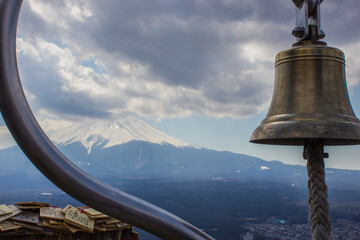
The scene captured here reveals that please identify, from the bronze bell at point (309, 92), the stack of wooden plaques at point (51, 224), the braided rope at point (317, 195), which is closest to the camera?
the braided rope at point (317, 195)

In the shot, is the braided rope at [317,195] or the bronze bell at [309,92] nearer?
the braided rope at [317,195]

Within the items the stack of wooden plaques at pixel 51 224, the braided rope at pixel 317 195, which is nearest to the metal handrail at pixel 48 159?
the braided rope at pixel 317 195

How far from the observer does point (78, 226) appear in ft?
13.5

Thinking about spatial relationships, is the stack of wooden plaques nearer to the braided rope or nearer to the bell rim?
the bell rim

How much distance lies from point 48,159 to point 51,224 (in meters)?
3.60

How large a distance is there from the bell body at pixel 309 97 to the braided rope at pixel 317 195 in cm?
14

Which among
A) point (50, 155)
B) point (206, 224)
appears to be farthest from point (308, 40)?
point (206, 224)

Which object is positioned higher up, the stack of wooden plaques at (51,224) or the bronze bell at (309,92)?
the bronze bell at (309,92)

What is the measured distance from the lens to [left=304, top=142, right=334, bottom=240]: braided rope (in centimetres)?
160

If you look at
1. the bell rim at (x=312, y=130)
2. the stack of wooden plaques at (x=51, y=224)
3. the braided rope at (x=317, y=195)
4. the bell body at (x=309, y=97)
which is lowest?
the stack of wooden plaques at (x=51, y=224)

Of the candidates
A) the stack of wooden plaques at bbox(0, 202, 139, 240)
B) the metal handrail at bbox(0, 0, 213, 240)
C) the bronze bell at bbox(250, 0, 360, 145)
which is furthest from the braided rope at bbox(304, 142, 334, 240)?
the stack of wooden plaques at bbox(0, 202, 139, 240)

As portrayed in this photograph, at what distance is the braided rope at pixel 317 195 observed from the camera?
1.60 metres

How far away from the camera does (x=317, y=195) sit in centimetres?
164

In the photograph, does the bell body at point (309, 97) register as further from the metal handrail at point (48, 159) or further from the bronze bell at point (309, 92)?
the metal handrail at point (48, 159)
